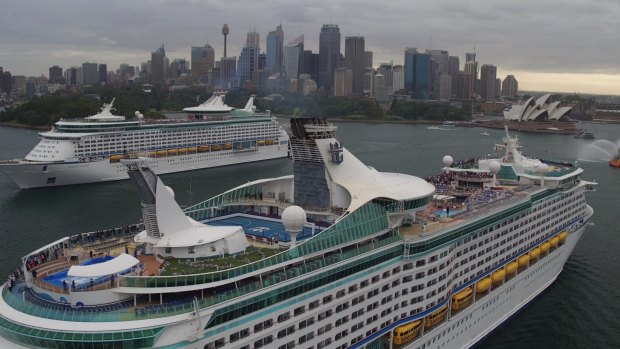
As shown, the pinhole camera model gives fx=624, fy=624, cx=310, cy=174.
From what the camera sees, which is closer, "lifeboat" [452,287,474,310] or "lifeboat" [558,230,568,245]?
"lifeboat" [452,287,474,310]

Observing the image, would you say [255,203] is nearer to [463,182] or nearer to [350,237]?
[350,237]

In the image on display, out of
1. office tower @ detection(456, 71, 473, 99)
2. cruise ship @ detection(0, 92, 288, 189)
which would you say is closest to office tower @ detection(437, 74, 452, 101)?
office tower @ detection(456, 71, 473, 99)

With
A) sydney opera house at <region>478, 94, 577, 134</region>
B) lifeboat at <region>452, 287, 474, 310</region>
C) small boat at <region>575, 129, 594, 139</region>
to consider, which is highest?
sydney opera house at <region>478, 94, 577, 134</region>

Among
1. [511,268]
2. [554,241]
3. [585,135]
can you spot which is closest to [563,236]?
[554,241]

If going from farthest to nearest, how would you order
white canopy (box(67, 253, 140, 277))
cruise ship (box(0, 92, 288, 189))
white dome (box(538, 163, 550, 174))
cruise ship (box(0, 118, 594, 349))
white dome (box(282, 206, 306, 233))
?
cruise ship (box(0, 92, 288, 189)) < white dome (box(538, 163, 550, 174)) < white dome (box(282, 206, 306, 233)) < white canopy (box(67, 253, 140, 277)) < cruise ship (box(0, 118, 594, 349))

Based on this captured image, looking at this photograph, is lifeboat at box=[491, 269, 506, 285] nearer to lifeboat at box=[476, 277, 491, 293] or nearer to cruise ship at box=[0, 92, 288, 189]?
lifeboat at box=[476, 277, 491, 293]

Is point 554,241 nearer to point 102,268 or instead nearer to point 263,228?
point 263,228
